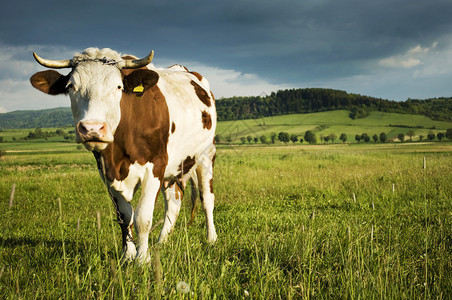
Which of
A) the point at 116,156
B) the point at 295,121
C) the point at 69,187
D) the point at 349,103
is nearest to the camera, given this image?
the point at 116,156

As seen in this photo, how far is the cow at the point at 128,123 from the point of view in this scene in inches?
121

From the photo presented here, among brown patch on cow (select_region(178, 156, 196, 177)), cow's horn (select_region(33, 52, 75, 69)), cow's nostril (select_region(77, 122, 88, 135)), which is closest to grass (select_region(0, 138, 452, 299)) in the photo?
cow's nostril (select_region(77, 122, 88, 135))

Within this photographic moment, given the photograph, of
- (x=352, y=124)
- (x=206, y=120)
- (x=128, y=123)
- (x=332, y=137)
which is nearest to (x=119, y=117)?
(x=128, y=123)

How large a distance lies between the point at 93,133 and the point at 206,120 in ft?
8.47

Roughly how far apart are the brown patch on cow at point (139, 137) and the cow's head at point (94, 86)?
0.23 metres

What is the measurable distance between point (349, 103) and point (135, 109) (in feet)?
404

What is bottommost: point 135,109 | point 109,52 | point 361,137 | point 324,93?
point 361,137

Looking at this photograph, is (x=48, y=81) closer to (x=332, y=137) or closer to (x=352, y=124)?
(x=332, y=137)

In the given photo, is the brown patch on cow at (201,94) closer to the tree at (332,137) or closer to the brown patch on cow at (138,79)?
the brown patch on cow at (138,79)

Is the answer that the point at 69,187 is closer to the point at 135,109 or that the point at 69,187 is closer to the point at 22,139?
the point at 135,109

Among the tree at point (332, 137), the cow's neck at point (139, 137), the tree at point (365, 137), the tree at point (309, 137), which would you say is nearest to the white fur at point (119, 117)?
the cow's neck at point (139, 137)

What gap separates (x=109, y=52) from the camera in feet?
11.8

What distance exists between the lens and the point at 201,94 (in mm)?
5277

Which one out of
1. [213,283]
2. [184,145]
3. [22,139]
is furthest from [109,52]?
[22,139]
